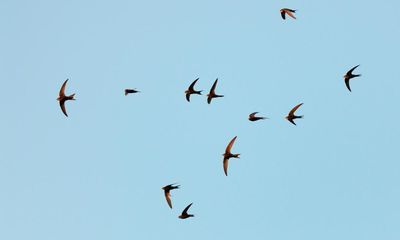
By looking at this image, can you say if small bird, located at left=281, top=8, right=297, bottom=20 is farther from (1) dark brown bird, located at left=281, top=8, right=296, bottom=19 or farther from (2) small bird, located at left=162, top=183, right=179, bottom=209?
(2) small bird, located at left=162, top=183, right=179, bottom=209

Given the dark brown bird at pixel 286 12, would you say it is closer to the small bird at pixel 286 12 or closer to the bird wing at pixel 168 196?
the small bird at pixel 286 12

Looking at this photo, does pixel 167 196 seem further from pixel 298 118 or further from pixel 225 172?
pixel 298 118

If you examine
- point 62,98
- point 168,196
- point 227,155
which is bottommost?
point 168,196

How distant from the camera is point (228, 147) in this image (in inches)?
1997

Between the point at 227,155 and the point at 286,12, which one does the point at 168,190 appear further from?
the point at 286,12

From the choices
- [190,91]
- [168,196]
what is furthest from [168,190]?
[190,91]

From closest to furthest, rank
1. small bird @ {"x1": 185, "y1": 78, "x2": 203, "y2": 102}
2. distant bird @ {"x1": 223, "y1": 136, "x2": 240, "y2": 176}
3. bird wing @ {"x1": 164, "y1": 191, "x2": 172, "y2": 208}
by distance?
bird wing @ {"x1": 164, "y1": 191, "x2": 172, "y2": 208} → distant bird @ {"x1": 223, "y1": 136, "x2": 240, "y2": 176} → small bird @ {"x1": 185, "y1": 78, "x2": 203, "y2": 102}

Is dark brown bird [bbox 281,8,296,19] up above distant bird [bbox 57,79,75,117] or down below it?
above

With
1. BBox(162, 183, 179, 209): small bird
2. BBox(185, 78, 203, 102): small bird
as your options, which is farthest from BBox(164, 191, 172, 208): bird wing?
BBox(185, 78, 203, 102): small bird

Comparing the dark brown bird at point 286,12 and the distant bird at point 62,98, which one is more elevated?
the dark brown bird at point 286,12

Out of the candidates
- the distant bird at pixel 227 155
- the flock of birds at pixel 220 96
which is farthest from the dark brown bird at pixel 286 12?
the distant bird at pixel 227 155

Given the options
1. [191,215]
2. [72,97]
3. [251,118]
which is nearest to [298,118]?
[251,118]

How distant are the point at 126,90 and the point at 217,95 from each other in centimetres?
619

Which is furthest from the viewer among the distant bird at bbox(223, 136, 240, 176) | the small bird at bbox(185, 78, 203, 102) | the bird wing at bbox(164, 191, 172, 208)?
the small bird at bbox(185, 78, 203, 102)
